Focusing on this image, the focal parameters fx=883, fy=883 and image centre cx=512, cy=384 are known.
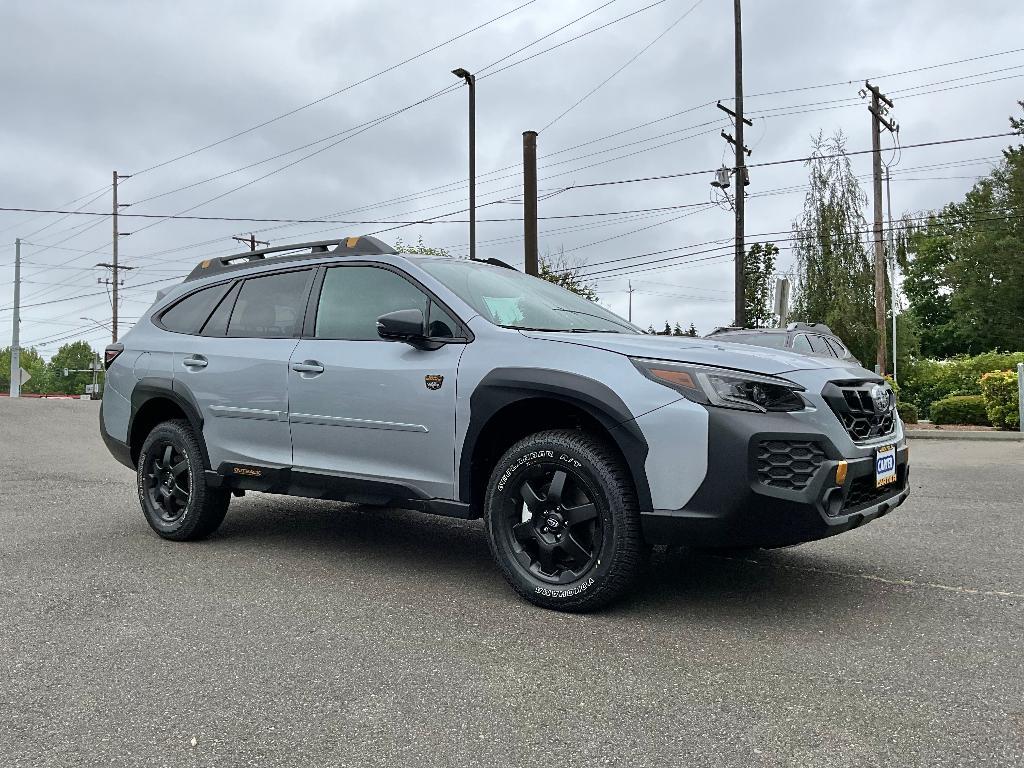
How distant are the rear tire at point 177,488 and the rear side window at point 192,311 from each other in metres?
0.63

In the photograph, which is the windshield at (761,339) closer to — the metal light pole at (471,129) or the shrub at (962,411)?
the shrub at (962,411)

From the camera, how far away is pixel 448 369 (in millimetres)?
4375

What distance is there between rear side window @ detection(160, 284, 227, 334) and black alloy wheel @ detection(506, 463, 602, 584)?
2802 millimetres

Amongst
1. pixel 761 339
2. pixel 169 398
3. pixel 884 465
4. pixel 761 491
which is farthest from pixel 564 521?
pixel 761 339

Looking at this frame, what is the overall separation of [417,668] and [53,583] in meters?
2.48

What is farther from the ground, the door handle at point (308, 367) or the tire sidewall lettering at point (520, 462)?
the door handle at point (308, 367)

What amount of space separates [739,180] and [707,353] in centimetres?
2130

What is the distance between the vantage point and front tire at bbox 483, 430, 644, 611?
3.84 metres

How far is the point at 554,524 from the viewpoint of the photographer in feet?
13.3

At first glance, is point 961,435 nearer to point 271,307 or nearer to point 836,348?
point 836,348

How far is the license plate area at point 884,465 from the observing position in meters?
3.95

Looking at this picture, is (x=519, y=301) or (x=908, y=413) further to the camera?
(x=908, y=413)

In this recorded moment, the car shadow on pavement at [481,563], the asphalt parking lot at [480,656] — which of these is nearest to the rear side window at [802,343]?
the asphalt parking lot at [480,656]

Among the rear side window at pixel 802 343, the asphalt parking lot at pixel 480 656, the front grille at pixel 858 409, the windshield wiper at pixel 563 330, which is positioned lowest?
the asphalt parking lot at pixel 480 656
